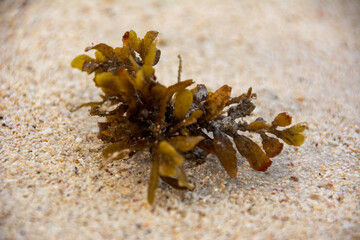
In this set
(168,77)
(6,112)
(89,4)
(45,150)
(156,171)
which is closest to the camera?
(156,171)

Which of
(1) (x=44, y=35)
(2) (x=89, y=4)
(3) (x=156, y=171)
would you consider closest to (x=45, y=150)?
(3) (x=156, y=171)

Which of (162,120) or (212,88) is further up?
(212,88)

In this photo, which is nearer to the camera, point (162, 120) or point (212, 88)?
point (162, 120)

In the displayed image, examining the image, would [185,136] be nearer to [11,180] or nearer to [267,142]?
[267,142]
